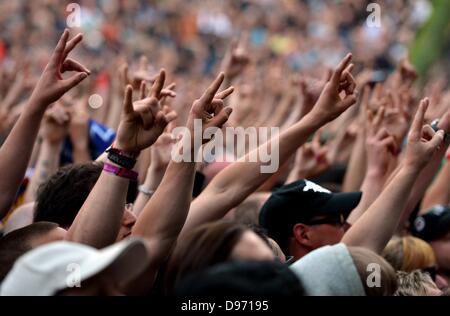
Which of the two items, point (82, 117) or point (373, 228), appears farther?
point (82, 117)

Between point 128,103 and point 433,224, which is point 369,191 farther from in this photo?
point 128,103

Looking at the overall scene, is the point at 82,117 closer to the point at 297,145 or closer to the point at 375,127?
the point at 375,127

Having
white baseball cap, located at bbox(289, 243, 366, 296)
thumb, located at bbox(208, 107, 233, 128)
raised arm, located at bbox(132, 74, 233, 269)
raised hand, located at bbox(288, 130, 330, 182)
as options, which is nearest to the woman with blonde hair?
raised hand, located at bbox(288, 130, 330, 182)

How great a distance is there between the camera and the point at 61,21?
15.8m

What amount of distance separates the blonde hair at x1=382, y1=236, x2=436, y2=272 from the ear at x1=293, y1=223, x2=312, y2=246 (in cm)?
42

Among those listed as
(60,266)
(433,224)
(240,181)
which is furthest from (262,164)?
(433,224)

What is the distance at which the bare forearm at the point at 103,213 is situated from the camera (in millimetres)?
2807

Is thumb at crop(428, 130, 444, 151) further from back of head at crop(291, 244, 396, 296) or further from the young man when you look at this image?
back of head at crop(291, 244, 396, 296)

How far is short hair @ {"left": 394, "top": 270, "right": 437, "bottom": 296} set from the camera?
3.36 m

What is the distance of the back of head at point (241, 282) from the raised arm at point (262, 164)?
3.64ft

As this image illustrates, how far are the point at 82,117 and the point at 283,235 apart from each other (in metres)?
1.79

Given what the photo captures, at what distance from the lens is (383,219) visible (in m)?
3.26

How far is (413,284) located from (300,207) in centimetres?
56

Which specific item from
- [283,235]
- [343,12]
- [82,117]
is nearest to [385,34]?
[343,12]
